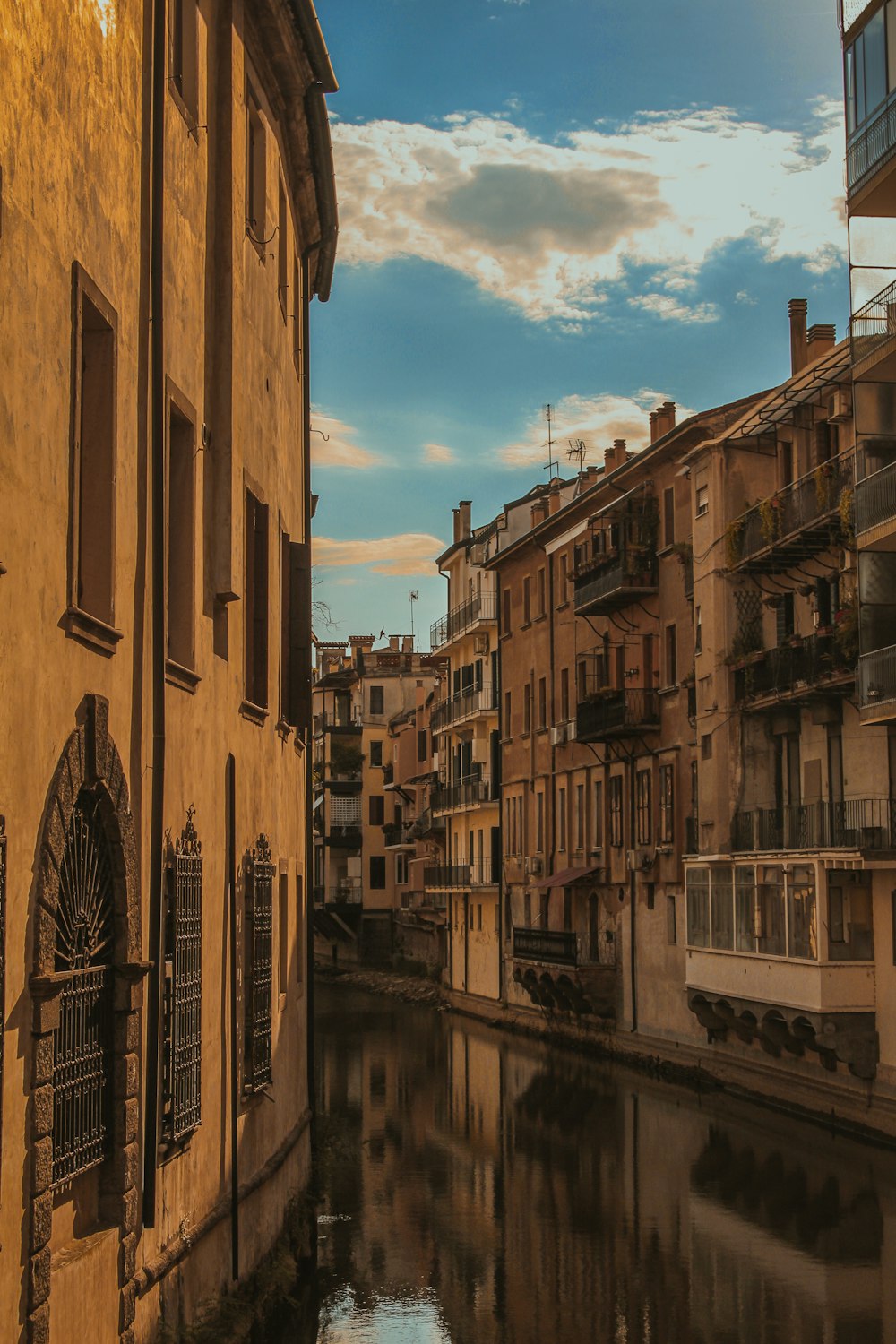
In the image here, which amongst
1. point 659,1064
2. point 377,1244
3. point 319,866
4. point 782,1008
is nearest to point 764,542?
point 782,1008

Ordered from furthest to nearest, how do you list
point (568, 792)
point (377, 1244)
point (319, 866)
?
1. point (319, 866)
2. point (568, 792)
3. point (377, 1244)

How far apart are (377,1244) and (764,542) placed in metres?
16.0

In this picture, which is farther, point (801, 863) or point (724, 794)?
point (724, 794)

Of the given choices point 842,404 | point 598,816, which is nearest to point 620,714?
point 598,816

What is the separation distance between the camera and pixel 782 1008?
28391 millimetres

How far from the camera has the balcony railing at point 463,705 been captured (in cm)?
5519

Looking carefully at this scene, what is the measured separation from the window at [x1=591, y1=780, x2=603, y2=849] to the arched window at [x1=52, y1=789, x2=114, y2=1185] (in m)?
34.4

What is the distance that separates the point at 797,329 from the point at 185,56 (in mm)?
24950

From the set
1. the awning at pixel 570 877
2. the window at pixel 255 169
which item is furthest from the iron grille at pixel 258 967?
the awning at pixel 570 877

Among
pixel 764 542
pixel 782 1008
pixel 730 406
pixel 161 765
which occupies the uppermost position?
pixel 730 406

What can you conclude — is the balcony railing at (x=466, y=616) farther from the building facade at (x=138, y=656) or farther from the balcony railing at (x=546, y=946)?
the building facade at (x=138, y=656)

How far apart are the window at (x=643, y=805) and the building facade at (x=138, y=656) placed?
76.3 feet

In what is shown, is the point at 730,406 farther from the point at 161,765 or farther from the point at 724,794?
the point at 161,765

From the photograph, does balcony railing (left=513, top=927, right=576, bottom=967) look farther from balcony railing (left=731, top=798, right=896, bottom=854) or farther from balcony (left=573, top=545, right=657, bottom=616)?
balcony railing (left=731, top=798, right=896, bottom=854)
